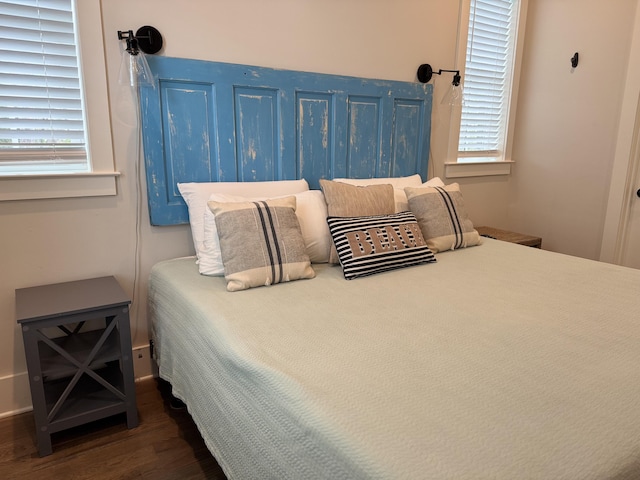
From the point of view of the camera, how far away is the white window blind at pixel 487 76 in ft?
10.4

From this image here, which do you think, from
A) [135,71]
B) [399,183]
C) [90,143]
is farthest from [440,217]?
[90,143]

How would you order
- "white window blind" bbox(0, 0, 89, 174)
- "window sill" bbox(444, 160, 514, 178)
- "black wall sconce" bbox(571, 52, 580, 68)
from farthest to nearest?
"window sill" bbox(444, 160, 514, 178) → "black wall sconce" bbox(571, 52, 580, 68) → "white window blind" bbox(0, 0, 89, 174)

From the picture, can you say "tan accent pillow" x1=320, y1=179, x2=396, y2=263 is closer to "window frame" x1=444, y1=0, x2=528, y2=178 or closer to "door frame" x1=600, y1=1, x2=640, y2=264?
"window frame" x1=444, y1=0, x2=528, y2=178

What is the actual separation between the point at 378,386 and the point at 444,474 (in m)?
0.31

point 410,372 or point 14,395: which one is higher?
point 410,372

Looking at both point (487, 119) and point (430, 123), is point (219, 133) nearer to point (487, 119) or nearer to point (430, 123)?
point (430, 123)

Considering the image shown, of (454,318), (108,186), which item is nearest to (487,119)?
(454,318)

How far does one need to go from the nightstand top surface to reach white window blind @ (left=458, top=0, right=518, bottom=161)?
256cm

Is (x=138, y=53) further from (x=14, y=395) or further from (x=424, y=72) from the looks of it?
(x=424, y=72)

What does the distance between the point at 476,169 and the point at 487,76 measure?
0.68m

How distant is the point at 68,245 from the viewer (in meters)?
2.01

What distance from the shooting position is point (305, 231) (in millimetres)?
2145

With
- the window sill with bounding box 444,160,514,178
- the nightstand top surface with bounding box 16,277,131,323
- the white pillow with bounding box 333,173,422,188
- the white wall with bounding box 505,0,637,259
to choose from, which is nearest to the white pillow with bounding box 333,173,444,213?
the white pillow with bounding box 333,173,422,188

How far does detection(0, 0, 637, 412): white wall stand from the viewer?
77.9 inches
